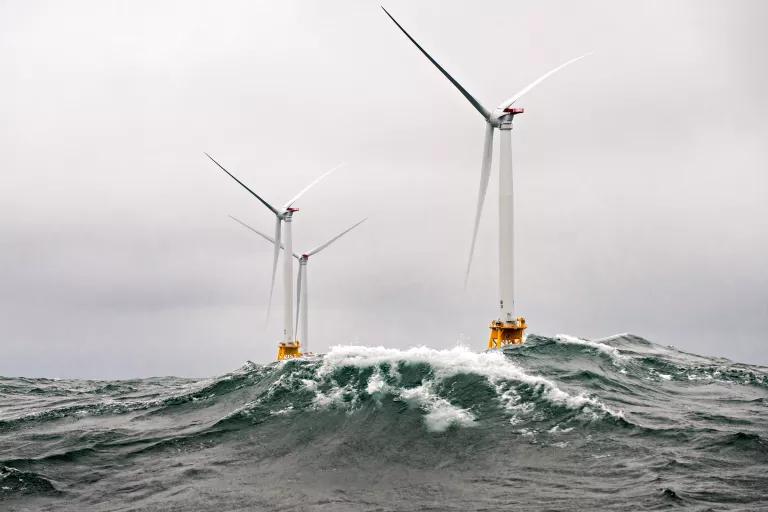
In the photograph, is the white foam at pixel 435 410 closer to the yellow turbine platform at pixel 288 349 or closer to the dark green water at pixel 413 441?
the dark green water at pixel 413 441

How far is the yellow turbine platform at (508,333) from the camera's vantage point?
64.1m

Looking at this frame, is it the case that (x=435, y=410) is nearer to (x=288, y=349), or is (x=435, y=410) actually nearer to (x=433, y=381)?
(x=433, y=381)

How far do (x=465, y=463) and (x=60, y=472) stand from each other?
22017mm

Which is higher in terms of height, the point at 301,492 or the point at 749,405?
the point at 749,405

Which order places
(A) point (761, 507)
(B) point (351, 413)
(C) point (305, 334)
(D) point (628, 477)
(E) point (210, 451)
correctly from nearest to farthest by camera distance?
1. (A) point (761, 507)
2. (D) point (628, 477)
3. (E) point (210, 451)
4. (B) point (351, 413)
5. (C) point (305, 334)

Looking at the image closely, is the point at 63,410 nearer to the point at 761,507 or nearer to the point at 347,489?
the point at 347,489

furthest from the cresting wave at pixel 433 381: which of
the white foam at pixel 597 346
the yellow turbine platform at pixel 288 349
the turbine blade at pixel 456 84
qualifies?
the yellow turbine platform at pixel 288 349

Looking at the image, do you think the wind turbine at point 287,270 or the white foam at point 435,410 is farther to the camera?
the wind turbine at point 287,270

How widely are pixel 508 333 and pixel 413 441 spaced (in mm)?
26714

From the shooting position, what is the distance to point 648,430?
128 ft

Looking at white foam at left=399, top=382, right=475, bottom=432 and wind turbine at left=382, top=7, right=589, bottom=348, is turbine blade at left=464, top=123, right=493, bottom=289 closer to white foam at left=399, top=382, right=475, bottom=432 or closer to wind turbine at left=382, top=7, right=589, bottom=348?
wind turbine at left=382, top=7, right=589, bottom=348

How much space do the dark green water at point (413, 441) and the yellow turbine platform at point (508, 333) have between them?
171 inches

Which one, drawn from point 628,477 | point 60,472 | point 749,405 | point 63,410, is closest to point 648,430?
point 628,477

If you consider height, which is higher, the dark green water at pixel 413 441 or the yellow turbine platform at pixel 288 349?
the yellow turbine platform at pixel 288 349
